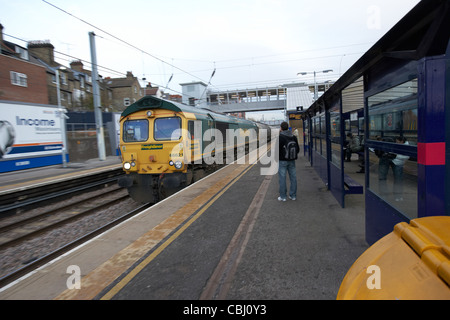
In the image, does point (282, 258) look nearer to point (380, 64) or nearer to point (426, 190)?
point (426, 190)

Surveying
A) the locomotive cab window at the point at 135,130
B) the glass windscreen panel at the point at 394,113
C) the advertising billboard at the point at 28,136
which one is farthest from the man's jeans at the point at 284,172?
the advertising billboard at the point at 28,136

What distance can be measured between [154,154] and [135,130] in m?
1.04

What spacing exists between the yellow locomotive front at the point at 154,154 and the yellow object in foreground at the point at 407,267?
6001mm

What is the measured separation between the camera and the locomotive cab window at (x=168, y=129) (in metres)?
7.56

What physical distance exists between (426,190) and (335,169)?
12.8 feet

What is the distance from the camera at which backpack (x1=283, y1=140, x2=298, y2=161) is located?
6.15m

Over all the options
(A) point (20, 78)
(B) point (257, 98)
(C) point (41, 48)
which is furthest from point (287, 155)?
(B) point (257, 98)

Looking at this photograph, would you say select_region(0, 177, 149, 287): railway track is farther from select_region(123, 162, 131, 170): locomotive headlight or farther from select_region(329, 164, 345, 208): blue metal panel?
select_region(329, 164, 345, 208): blue metal panel

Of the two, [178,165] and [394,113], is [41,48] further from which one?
[394,113]

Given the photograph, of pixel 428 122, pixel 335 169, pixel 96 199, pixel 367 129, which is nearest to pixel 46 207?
pixel 96 199

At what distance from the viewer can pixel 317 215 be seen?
5.29 metres

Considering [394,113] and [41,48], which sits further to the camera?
[41,48]

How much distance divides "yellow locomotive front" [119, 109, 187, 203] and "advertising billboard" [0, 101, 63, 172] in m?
8.32

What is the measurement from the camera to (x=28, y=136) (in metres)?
13.4
